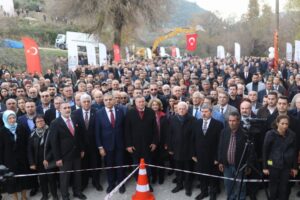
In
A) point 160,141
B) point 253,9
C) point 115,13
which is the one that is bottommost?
point 160,141

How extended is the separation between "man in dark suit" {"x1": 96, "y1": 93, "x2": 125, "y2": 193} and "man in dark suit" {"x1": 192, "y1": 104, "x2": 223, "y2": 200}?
1423 mm

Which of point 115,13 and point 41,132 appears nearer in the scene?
point 41,132

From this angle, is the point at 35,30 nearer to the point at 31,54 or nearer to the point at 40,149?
the point at 31,54

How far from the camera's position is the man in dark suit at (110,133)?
6215 millimetres

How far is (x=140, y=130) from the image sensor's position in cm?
619

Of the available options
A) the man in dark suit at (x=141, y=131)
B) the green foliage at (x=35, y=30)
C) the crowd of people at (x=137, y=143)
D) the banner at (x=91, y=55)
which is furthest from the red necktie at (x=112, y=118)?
the green foliage at (x=35, y=30)

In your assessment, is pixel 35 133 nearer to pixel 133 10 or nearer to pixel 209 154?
pixel 209 154

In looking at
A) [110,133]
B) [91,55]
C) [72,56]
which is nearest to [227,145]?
[110,133]

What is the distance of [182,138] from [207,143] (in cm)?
50

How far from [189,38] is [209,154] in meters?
18.5

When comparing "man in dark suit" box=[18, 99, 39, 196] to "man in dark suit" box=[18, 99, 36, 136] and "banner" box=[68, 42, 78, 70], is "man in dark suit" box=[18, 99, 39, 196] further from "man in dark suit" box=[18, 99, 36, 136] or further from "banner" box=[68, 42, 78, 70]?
"banner" box=[68, 42, 78, 70]

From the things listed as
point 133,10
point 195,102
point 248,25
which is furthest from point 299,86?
point 248,25

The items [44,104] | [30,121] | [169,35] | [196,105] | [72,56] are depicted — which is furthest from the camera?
[169,35]

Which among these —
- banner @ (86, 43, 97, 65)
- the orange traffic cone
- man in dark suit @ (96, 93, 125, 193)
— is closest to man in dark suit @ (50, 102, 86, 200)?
man in dark suit @ (96, 93, 125, 193)
